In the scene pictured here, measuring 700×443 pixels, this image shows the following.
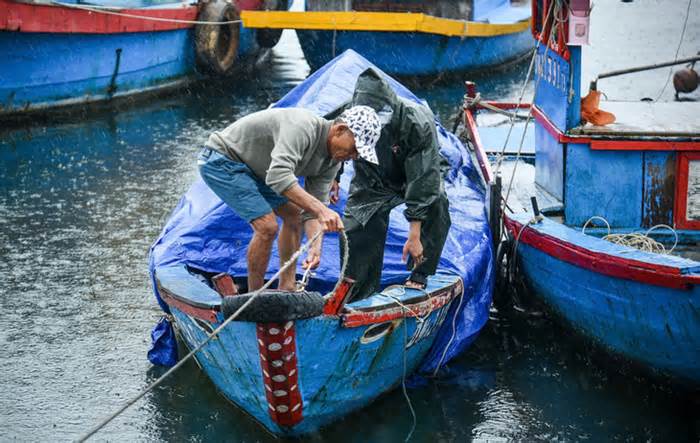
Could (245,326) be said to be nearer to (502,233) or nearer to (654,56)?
(502,233)

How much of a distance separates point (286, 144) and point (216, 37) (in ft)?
40.3

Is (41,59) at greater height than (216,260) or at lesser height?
greater

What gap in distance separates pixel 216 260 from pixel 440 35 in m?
11.4

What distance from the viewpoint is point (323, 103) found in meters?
6.98

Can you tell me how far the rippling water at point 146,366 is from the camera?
5.23m

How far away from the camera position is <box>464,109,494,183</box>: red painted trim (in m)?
7.09

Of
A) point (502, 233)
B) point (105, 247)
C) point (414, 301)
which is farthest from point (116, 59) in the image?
point (414, 301)

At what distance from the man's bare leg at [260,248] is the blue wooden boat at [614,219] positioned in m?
1.81

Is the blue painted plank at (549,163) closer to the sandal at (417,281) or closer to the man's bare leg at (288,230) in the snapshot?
the sandal at (417,281)

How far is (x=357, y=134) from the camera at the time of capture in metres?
4.68

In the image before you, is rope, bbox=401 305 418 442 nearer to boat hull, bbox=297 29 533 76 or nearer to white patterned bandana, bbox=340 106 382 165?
white patterned bandana, bbox=340 106 382 165

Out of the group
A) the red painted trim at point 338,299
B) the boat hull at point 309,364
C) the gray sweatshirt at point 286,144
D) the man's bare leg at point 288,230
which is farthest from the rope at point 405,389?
the gray sweatshirt at point 286,144

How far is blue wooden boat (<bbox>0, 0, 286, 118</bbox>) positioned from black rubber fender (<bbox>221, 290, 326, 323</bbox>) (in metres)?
8.76

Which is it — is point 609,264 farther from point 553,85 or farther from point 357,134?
point 553,85
